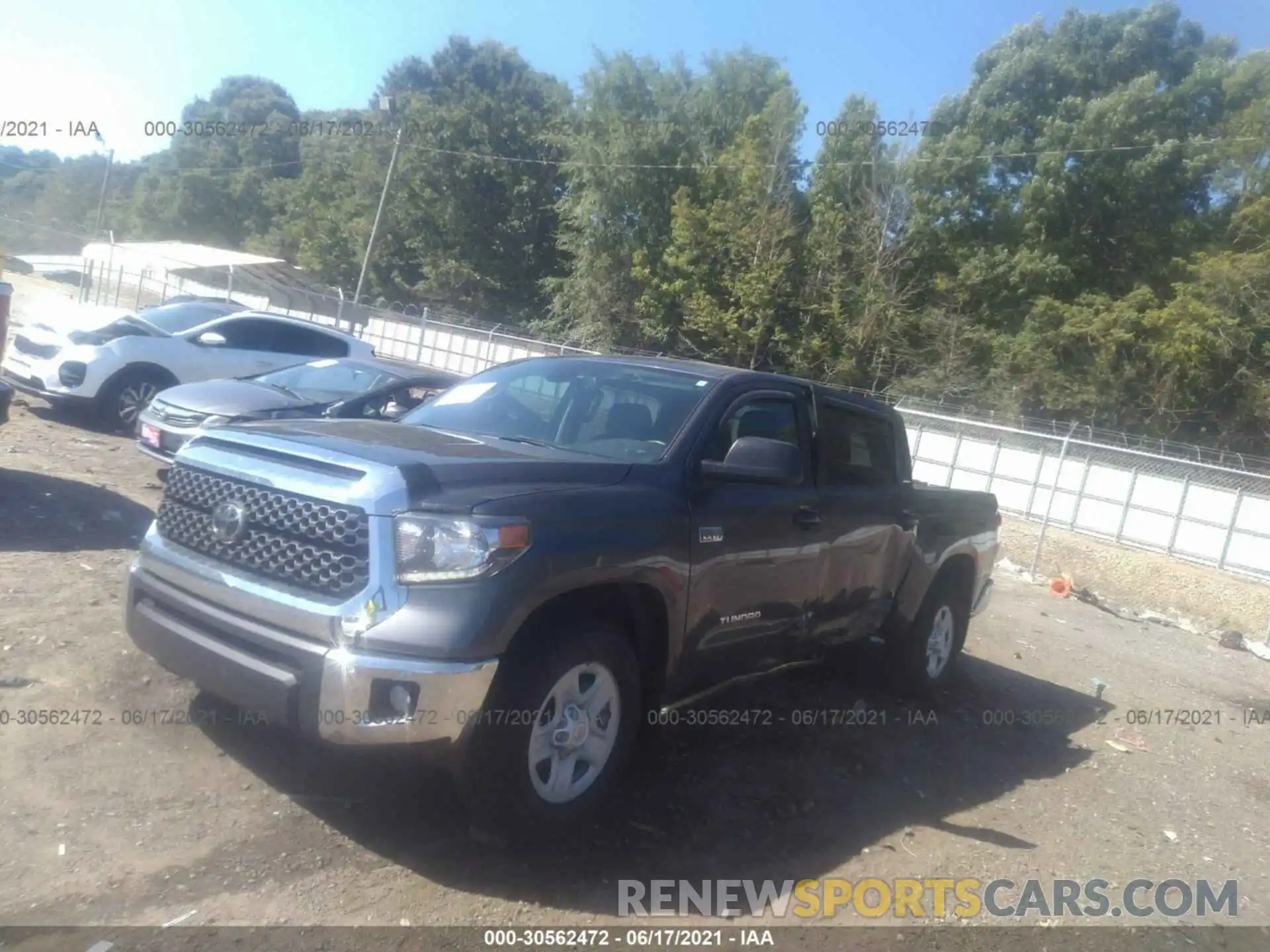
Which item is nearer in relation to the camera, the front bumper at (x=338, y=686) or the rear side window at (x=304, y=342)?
the front bumper at (x=338, y=686)

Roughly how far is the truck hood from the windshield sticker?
2.24 ft

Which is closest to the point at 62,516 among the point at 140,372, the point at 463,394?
the point at 463,394

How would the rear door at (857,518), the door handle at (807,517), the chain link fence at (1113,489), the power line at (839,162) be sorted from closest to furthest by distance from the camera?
1. the door handle at (807,517)
2. the rear door at (857,518)
3. the chain link fence at (1113,489)
4. the power line at (839,162)

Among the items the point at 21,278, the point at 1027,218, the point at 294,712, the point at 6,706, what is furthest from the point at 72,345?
the point at 21,278

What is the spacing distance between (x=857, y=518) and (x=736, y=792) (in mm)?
1586

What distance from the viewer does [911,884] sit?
4.14 metres

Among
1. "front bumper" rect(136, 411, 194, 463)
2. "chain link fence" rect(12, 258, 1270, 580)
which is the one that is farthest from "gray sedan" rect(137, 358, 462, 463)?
"chain link fence" rect(12, 258, 1270, 580)

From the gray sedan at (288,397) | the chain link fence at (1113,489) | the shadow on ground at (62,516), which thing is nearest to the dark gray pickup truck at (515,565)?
the shadow on ground at (62,516)

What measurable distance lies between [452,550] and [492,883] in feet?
3.94

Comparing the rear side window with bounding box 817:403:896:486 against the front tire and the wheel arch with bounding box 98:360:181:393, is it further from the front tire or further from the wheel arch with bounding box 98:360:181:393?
the wheel arch with bounding box 98:360:181:393

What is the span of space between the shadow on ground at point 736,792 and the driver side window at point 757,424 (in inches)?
52.6

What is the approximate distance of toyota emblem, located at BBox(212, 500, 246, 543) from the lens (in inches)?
147

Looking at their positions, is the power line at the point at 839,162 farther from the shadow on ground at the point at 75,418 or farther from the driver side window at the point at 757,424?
the driver side window at the point at 757,424

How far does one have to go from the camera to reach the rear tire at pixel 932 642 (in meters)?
6.24
